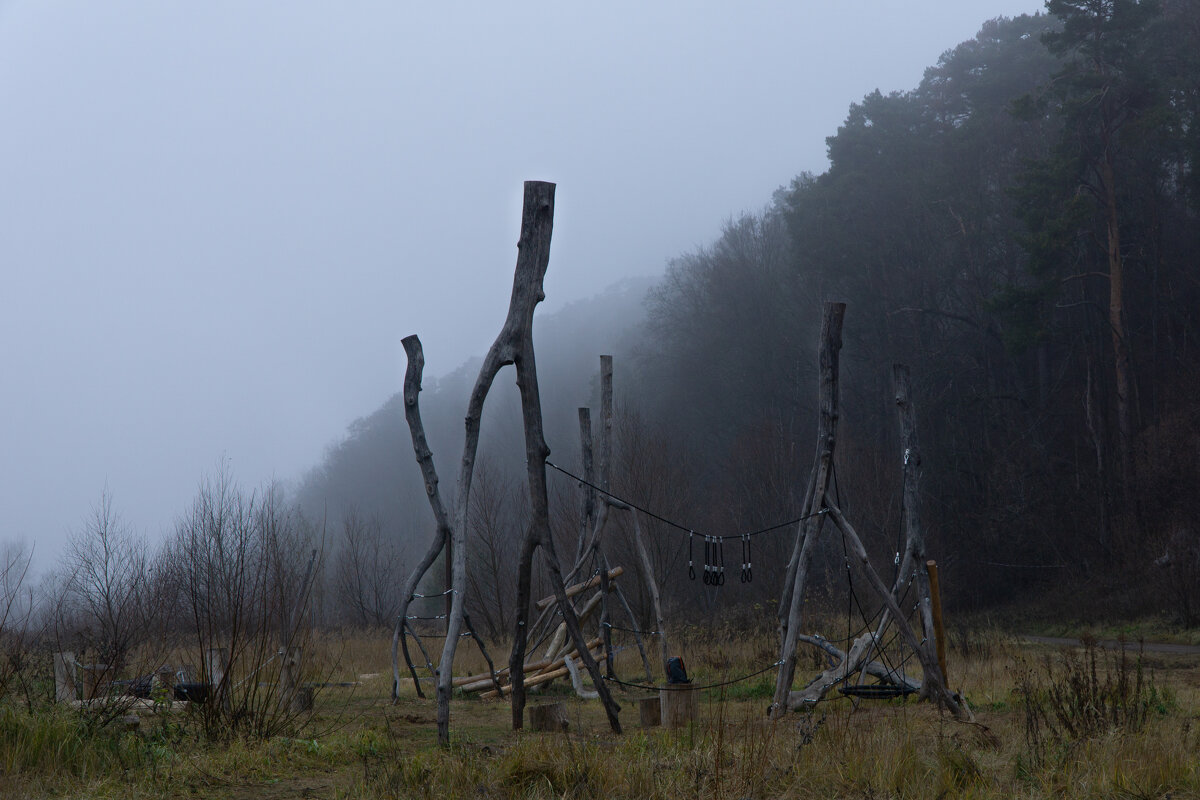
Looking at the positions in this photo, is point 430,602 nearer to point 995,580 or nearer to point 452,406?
point 995,580

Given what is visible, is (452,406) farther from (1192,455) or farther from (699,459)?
(1192,455)

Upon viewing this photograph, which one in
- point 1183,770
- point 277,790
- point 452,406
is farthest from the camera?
point 452,406

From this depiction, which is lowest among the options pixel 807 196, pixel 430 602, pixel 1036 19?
pixel 430 602

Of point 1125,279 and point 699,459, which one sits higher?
point 1125,279

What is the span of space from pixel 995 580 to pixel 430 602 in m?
22.6

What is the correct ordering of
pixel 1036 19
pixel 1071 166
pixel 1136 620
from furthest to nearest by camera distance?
pixel 1036 19, pixel 1071 166, pixel 1136 620

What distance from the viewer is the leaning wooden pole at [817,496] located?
28.1 ft

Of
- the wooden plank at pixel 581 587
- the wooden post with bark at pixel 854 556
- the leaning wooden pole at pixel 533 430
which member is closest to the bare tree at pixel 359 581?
the wooden plank at pixel 581 587

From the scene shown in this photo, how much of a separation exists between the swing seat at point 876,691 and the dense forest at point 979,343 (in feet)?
30.6

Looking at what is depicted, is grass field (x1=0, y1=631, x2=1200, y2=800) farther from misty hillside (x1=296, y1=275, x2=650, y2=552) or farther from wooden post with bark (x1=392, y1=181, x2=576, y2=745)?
misty hillside (x1=296, y1=275, x2=650, y2=552)

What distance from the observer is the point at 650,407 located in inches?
1714

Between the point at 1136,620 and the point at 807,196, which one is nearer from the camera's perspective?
the point at 1136,620

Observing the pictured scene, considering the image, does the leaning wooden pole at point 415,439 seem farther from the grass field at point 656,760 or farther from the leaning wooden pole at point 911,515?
the leaning wooden pole at point 911,515

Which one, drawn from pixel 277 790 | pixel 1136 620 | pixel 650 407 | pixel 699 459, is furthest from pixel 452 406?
pixel 277 790
